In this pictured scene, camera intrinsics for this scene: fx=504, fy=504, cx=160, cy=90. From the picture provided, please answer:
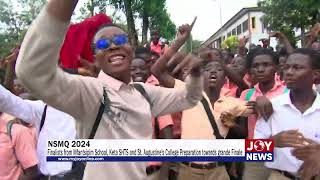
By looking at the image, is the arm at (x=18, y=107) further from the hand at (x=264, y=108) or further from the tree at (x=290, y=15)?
the tree at (x=290, y=15)

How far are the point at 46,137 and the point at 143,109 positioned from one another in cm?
155

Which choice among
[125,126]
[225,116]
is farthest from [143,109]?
[225,116]

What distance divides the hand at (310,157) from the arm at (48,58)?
1.58 meters

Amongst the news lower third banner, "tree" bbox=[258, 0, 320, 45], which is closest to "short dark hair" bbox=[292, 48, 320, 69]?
the news lower third banner

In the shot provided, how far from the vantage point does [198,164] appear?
4.51 meters

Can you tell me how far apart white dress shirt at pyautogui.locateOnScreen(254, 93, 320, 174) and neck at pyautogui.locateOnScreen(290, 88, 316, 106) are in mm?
39

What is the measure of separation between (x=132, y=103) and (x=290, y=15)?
19.8 meters

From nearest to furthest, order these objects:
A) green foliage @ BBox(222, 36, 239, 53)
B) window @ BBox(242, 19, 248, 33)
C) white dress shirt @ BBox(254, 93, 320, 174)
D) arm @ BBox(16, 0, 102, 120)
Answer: arm @ BBox(16, 0, 102, 120) → white dress shirt @ BBox(254, 93, 320, 174) → green foliage @ BBox(222, 36, 239, 53) → window @ BBox(242, 19, 248, 33)

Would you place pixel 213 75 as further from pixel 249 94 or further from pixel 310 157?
pixel 310 157

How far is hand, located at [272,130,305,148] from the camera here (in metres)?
3.32

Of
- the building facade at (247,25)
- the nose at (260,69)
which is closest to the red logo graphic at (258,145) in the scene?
the nose at (260,69)

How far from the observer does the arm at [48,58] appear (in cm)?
204

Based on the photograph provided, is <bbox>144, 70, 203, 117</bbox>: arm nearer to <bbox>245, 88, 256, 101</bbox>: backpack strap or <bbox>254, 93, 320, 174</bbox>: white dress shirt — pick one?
<bbox>254, 93, 320, 174</bbox>: white dress shirt

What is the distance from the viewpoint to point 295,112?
390cm
